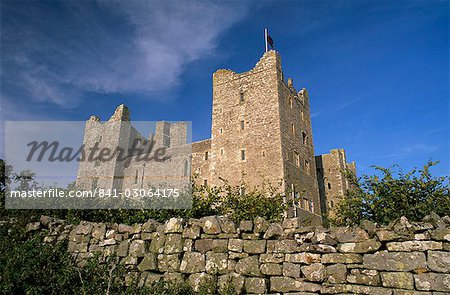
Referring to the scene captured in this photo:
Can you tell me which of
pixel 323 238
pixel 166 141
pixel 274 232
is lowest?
pixel 323 238

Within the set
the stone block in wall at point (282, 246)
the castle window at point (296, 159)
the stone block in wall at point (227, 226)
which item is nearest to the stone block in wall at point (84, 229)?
the stone block in wall at point (227, 226)

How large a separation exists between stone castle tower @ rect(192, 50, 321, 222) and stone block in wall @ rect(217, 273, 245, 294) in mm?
17715

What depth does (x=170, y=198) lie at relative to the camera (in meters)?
10.5

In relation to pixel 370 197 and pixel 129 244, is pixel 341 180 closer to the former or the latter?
pixel 370 197

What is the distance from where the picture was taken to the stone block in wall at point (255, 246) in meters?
6.44

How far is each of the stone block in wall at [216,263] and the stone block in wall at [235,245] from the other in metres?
0.19

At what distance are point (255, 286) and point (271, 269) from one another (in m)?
0.44

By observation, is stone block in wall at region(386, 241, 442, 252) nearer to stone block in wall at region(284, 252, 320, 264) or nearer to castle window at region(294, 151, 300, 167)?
stone block in wall at region(284, 252, 320, 264)

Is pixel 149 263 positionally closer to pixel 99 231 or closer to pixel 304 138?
pixel 99 231

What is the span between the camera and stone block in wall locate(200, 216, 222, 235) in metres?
6.90

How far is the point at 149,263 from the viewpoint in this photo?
22.9ft

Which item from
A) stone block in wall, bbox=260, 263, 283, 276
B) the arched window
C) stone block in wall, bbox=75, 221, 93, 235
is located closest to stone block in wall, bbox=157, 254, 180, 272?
stone block in wall, bbox=260, 263, 283, 276

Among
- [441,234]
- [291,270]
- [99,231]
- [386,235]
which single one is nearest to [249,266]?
[291,270]

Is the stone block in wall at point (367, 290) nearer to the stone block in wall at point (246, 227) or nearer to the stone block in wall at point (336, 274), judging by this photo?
the stone block in wall at point (336, 274)
